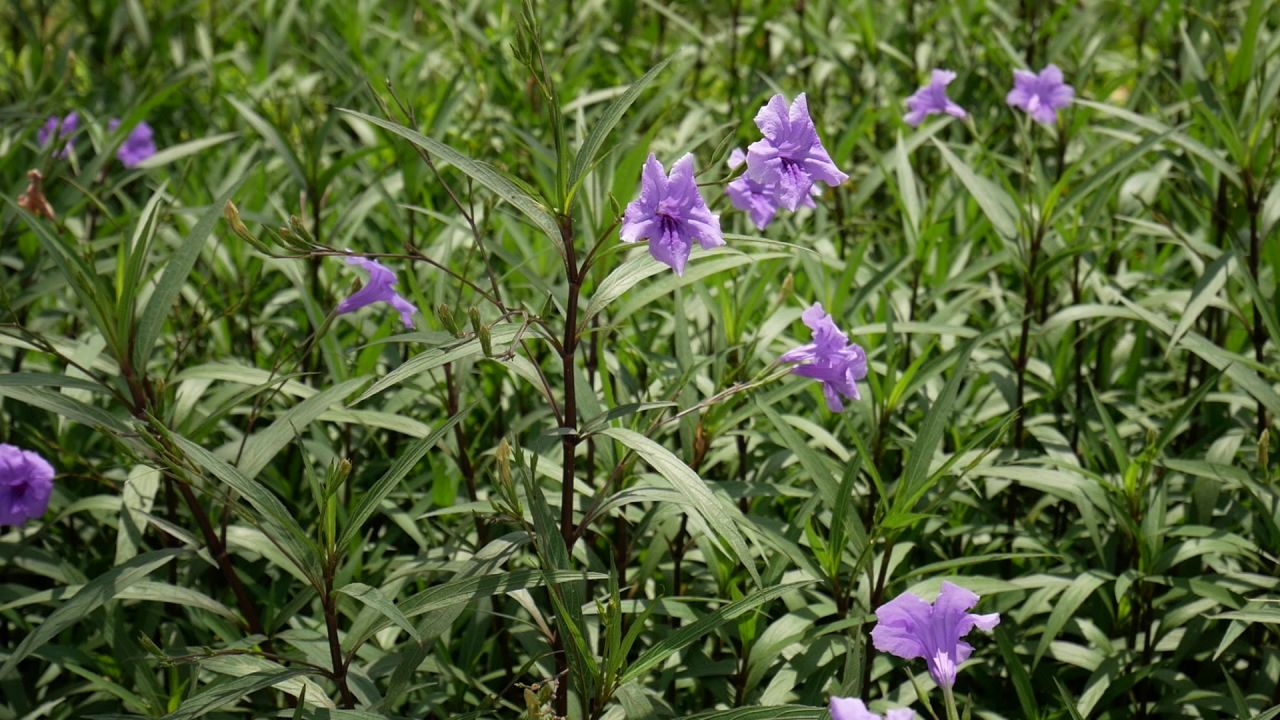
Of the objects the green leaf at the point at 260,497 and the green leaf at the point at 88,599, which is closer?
the green leaf at the point at 260,497

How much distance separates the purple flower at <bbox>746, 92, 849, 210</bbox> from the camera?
167 cm

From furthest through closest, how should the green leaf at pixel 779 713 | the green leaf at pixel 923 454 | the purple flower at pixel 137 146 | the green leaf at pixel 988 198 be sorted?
1. the purple flower at pixel 137 146
2. the green leaf at pixel 988 198
3. the green leaf at pixel 923 454
4. the green leaf at pixel 779 713

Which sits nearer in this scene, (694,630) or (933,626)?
(933,626)

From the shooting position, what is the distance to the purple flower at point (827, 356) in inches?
76.7

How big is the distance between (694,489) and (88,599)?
97 cm

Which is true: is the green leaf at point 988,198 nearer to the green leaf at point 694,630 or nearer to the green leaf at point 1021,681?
the green leaf at point 1021,681

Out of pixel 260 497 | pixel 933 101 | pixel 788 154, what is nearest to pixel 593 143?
pixel 788 154

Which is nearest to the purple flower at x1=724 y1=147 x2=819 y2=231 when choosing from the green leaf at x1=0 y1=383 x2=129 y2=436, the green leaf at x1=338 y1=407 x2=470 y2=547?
the green leaf at x1=338 y1=407 x2=470 y2=547

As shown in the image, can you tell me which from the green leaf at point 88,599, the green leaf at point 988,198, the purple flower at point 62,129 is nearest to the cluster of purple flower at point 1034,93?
the green leaf at point 988,198

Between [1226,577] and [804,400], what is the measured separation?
0.91 m

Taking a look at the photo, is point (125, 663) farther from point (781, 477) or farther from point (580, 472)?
point (781, 477)

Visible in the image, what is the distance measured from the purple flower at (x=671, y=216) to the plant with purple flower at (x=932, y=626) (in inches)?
20.9

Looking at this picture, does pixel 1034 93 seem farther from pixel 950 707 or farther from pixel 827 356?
pixel 950 707

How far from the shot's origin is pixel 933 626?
1.62 meters
